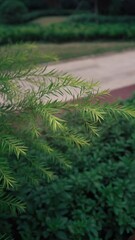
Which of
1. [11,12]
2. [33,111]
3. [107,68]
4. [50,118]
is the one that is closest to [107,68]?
[107,68]

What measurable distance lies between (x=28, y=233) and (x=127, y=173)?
834mm

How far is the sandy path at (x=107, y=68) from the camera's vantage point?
903cm

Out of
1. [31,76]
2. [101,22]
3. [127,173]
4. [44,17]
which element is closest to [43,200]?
[127,173]

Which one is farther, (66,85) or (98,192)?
(98,192)

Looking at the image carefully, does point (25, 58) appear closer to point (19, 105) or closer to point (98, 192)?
point (19, 105)

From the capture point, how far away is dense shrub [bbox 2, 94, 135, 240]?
2750mm

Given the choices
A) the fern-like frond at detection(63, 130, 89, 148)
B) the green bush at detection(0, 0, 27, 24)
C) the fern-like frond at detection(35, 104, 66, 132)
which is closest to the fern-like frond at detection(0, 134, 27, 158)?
the fern-like frond at detection(35, 104, 66, 132)

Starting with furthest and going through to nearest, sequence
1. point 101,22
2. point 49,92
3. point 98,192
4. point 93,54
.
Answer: point 101,22
point 93,54
point 98,192
point 49,92

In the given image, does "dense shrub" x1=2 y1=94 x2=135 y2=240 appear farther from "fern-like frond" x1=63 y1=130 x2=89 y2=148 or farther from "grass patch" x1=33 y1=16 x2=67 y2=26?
"grass patch" x1=33 y1=16 x2=67 y2=26

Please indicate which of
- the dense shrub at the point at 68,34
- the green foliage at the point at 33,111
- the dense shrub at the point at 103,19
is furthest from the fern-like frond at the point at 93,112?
the dense shrub at the point at 103,19

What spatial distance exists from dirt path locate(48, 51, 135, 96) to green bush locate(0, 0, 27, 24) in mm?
8629

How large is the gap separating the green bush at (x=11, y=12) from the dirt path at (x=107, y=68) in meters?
8.63

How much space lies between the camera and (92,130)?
2.28 metres

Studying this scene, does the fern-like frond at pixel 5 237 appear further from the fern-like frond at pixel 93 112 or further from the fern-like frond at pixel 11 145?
the fern-like frond at pixel 93 112
